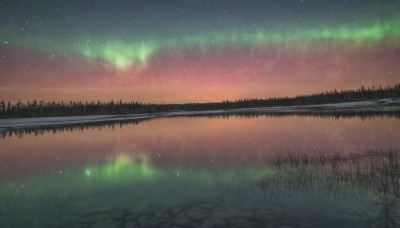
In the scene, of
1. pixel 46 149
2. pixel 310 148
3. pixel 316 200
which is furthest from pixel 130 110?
pixel 316 200

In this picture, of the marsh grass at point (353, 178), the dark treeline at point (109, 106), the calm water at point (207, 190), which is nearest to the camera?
the marsh grass at point (353, 178)

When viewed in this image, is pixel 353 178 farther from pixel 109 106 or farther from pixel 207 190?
pixel 109 106

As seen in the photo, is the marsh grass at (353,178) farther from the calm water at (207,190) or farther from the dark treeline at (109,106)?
the dark treeline at (109,106)

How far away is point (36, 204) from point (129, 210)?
394 cm

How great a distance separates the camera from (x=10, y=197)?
39.0ft

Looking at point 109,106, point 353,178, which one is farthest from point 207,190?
point 109,106

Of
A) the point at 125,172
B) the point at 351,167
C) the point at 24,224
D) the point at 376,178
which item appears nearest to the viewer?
the point at 24,224

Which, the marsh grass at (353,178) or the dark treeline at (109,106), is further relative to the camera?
the dark treeline at (109,106)

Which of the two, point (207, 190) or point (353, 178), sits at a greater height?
point (353, 178)

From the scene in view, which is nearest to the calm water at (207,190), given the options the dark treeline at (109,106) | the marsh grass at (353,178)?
the marsh grass at (353,178)

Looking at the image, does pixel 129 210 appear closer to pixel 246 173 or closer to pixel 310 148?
pixel 246 173

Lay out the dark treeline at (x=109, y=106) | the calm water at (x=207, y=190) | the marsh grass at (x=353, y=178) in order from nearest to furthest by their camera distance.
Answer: the marsh grass at (x=353, y=178) → the calm water at (x=207, y=190) → the dark treeline at (x=109, y=106)

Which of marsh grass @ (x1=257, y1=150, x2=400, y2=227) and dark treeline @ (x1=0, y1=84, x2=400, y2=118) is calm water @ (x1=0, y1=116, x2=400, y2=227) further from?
dark treeline @ (x1=0, y1=84, x2=400, y2=118)

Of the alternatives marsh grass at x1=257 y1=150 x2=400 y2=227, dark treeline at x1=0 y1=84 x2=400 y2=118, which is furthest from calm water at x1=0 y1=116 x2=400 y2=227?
dark treeline at x1=0 y1=84 x2=400 y2=118
